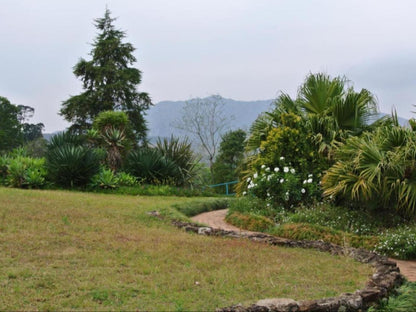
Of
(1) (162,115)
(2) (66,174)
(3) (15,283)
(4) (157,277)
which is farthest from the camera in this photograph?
(1) (162,115)

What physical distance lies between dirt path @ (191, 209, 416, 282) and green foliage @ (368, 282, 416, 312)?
81 centimetres

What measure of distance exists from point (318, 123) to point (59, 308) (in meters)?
8.17

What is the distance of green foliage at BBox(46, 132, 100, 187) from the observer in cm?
1509

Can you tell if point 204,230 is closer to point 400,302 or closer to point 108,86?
point 400,302

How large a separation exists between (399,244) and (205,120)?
2836 cm

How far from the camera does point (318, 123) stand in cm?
1120

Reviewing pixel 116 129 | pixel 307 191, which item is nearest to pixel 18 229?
pixel 307 191

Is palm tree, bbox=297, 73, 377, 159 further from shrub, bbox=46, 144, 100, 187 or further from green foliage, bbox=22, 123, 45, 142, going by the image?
green foliage, bbox=22, 123, 45, 142

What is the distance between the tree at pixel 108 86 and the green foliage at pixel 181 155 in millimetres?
14214

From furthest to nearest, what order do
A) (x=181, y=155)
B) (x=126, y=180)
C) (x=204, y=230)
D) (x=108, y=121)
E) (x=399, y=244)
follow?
(x=108, y=121), (x=181, y=155), (x=126, y=180), (x=204, y=230), (x=399, y=244)

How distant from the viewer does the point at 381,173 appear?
27.6ft

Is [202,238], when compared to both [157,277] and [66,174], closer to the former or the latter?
[157,277]

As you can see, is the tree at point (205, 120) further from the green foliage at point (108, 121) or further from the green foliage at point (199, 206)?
the green foliage at point (199, 206)

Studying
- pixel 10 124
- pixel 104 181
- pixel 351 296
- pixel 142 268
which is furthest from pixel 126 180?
pixel 10 124
